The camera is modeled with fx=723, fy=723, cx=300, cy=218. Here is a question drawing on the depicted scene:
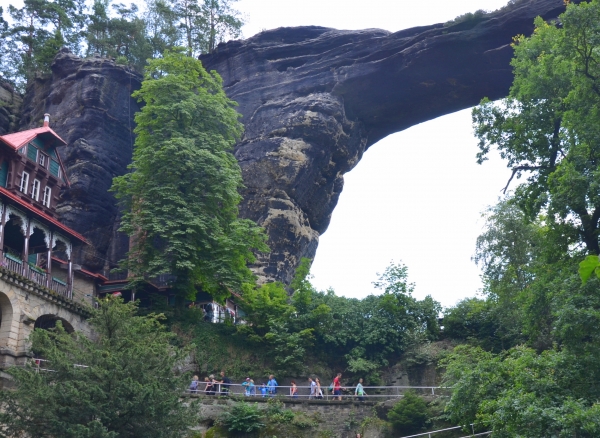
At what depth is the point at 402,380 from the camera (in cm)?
2914

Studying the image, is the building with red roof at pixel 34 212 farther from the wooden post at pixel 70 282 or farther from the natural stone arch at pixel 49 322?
the natural stone arch at pixel 49 322

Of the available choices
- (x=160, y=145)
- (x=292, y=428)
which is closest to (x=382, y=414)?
(x=292, y=428)

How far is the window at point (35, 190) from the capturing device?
1321 inches

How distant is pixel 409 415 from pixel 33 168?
21125 mm

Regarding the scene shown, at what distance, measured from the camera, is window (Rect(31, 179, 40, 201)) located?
33.6 m

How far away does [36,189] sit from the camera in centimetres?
3394

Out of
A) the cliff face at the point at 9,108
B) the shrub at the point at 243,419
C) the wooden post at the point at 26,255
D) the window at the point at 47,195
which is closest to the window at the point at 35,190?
the window at the point at 47,195

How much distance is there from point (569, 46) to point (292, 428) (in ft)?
46.1

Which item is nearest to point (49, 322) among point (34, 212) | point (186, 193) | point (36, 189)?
point (34, 212)

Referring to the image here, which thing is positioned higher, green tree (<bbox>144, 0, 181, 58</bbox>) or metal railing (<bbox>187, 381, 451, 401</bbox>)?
green tree (<bbox>144, 0, 181, 58</bbox>)

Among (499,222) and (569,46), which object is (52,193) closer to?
(499,222)

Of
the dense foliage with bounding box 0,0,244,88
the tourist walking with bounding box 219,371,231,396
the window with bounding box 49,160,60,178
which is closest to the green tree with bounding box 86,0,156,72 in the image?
the dense foliage with bounding box 0,0,244,88

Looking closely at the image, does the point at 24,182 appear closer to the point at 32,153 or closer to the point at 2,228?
the point at 32,153

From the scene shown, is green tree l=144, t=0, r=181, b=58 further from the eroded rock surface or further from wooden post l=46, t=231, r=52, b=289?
wooden post l=46, t=231, r=52, b=289
